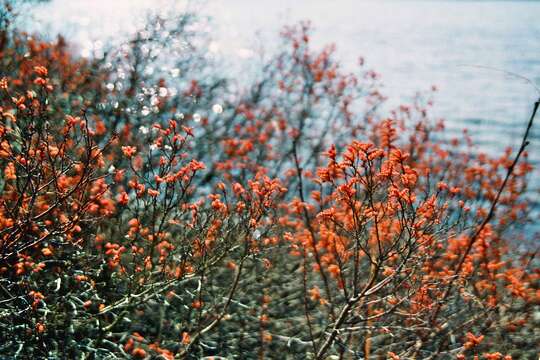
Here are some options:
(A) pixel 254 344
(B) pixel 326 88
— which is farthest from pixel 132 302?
(B) pixel 326 88

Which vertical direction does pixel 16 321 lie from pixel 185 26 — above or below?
below

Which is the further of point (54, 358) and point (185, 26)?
point (185, 26)

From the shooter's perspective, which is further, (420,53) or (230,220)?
(420,53)

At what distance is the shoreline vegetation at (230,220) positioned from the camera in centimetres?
511

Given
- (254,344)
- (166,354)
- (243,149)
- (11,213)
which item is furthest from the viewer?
(243,149)

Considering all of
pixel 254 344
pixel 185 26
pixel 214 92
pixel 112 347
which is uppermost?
pixel 185 26

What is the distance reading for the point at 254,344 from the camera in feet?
26.8

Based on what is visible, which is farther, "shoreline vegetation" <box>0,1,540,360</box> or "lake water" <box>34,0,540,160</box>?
"lake water" <box>34,0,540,160</box>

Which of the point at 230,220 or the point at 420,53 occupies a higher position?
the point at 420,53

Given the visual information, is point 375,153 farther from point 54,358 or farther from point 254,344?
point 254,344

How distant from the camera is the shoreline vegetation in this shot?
16.8 ft

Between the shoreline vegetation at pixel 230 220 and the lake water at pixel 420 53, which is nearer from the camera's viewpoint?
the shoreline vegetation at pixel 230 220

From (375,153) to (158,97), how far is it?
8771mm

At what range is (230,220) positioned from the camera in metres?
5.72
